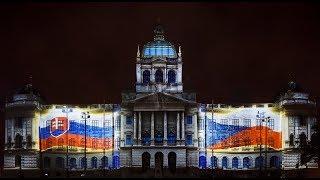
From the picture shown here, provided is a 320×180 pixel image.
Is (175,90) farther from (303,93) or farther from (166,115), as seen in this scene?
(303,93)

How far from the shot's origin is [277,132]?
11800cm

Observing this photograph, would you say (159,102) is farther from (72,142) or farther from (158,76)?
(72,142)

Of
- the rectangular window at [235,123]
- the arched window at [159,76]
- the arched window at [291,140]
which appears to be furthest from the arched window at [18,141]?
the arched window at [291,140]

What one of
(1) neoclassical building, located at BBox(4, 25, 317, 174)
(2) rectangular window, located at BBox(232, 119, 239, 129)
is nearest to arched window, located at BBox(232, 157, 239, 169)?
(1) neoclassical building, located at BBox(4, 25, 317, 174)

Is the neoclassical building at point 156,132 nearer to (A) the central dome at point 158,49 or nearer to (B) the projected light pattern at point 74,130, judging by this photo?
(B) the projected light pattern at point 74,130

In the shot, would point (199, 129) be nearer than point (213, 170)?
No

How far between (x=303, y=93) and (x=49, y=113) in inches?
1300

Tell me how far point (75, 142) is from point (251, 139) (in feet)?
74.9

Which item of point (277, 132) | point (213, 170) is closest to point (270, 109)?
point (277, 132)

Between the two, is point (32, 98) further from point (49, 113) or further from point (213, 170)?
point (213, 170)

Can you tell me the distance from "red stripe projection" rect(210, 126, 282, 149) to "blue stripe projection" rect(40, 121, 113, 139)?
14121 mm

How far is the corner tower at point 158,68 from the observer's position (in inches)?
4771

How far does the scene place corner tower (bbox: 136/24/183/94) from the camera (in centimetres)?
12119

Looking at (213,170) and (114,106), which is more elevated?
(114,106)
